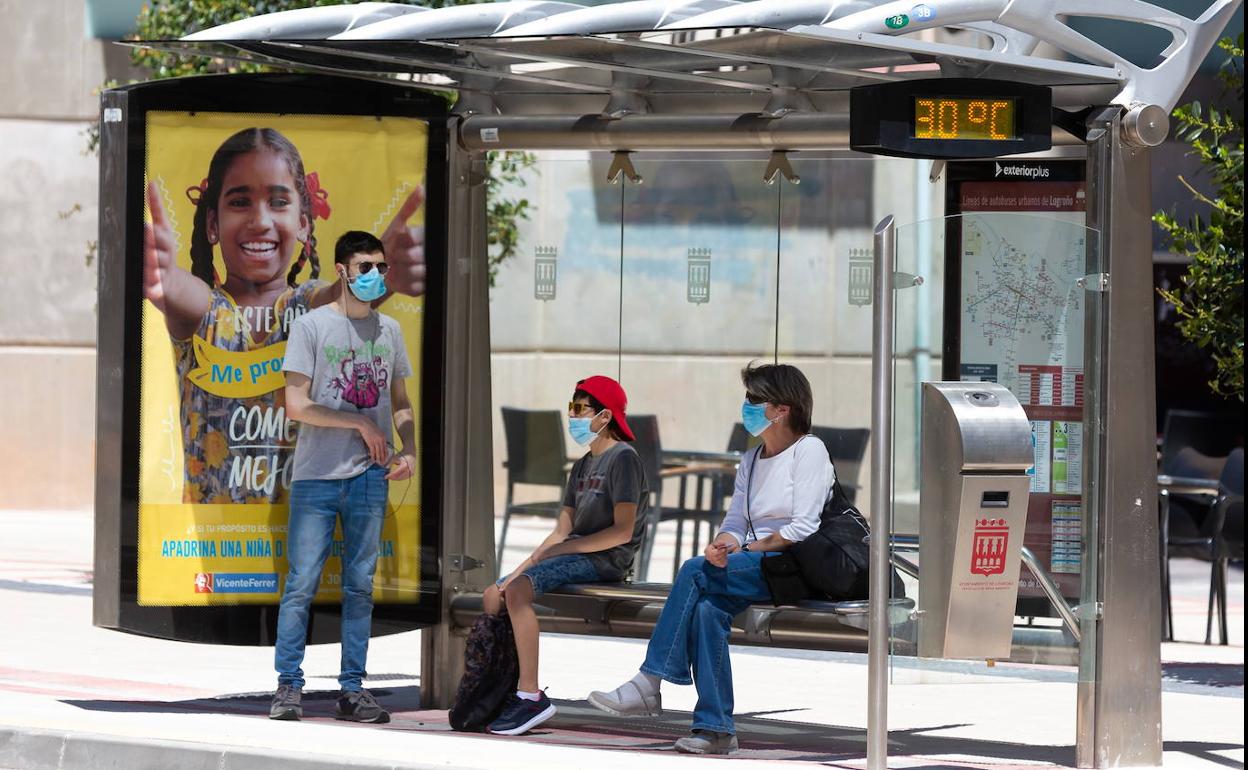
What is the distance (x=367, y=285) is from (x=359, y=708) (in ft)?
5.58

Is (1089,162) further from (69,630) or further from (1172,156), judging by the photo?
(1172,156)

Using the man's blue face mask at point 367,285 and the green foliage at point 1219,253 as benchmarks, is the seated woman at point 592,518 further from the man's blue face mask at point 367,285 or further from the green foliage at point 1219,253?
the green foliage at point 1219,253

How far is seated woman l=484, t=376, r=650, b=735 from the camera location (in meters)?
7.95

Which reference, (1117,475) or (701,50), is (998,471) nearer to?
(1117,475)

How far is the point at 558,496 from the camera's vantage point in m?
10.4

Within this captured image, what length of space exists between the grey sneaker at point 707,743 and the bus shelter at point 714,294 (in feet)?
1.36

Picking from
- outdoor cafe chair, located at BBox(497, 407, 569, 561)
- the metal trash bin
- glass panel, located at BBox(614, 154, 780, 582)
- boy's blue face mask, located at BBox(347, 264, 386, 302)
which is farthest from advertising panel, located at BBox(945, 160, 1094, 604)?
outdoor cafe chair, located at BBox(497, 407, 569, 561)

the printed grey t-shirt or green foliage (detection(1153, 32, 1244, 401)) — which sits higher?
green foliage (detection(1153, 32, 1244, 401))

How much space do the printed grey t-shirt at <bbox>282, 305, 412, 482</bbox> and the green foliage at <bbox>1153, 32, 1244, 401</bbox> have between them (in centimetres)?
333

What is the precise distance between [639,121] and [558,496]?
8.93ft

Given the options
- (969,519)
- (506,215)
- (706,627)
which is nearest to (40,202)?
(506,215)

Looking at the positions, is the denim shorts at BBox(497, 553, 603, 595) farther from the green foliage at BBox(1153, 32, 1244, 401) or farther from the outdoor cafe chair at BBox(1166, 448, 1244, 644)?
the outdoor cafe chair at BBox(1166, 448, 1244, 644)

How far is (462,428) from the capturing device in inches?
343

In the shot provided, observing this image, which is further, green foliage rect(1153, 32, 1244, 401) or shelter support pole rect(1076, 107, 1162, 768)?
green foliage rect(1153, 32, 1244, 401)
